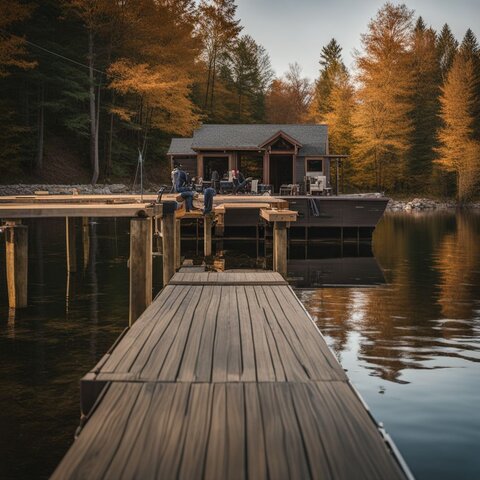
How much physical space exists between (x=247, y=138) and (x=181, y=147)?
4.45m

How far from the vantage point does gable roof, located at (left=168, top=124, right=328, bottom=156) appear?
124 ft

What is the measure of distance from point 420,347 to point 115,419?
22.7 feet

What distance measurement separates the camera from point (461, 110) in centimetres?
5294

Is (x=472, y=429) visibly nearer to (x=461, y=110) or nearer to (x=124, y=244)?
(x=124, y=244)

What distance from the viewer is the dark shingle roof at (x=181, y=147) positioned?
127 feet

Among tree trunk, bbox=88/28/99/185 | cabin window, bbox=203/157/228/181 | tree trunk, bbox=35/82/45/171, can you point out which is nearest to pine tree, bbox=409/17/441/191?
cabin window, bbox=203/157/228/181

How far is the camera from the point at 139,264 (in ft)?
30.2

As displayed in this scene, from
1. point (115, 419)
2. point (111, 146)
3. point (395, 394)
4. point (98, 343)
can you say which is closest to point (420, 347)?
point (395, 394)

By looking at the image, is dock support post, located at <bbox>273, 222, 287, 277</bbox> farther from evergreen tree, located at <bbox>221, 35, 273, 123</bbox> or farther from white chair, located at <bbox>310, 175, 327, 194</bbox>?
evergreen tree, located at <bbox>221, 35, 273, 123</bbox>

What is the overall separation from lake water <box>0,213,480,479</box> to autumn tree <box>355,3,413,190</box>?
1254 inches

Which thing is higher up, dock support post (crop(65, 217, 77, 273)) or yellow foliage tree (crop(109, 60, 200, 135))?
yellow foliage tree (crop(109, 60, 200, 135))

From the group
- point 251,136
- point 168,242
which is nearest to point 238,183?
point 251,136

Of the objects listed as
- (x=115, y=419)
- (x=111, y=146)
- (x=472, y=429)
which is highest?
(x=111, y=146)

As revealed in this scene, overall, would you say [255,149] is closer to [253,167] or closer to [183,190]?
[253,167]
